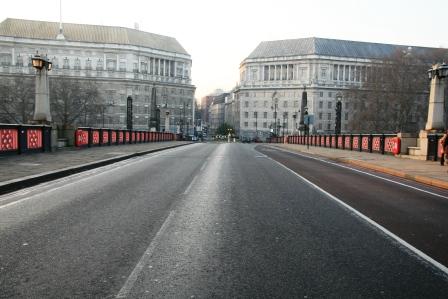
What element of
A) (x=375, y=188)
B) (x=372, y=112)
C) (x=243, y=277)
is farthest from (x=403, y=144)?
(x=372, y=112)

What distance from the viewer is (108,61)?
141 m

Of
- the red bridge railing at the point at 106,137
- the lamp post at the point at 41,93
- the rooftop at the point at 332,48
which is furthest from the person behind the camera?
the rooftop at the point at 332,48

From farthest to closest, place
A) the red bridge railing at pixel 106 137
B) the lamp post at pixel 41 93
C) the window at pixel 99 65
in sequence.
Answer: the window at pixel 99 65 → the red bridge railing at pixel 106 137 → the lamp post at pixel 41 93

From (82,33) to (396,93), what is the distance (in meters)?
101

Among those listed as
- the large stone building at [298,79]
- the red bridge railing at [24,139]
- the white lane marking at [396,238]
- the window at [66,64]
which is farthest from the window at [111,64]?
the white lane marking at [396,238]

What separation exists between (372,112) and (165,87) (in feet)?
288

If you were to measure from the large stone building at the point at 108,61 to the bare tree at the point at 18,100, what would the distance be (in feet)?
150

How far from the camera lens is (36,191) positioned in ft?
34.7

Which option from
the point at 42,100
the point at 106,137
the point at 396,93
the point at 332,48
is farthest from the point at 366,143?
the point at 332,48

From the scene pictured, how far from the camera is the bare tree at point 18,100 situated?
76125mm

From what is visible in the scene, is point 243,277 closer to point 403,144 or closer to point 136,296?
point 136,296

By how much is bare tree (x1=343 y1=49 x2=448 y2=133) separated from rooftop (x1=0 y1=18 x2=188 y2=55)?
89.1 meters

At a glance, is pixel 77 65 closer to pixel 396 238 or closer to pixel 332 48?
pixel 332 48

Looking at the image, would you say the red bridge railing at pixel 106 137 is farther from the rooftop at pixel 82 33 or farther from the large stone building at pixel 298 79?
the large stone building at pixel 298 79
